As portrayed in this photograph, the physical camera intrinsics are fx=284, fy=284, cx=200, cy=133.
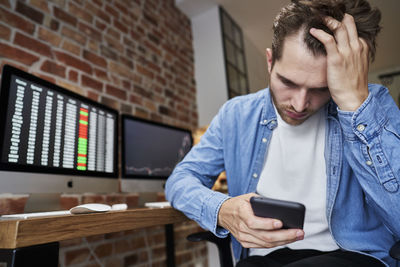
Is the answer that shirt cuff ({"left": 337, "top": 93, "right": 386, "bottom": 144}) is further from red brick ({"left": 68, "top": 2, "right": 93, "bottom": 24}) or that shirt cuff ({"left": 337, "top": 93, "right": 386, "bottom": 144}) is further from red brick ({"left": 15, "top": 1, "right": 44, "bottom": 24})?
red brick ({"left": 68, "top": 2, "right": 93, "bottom": 24})

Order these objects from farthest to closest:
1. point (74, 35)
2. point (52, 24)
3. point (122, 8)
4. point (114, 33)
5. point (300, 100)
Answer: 1. point (122, 8)
2. point (114, 33)
3. point (74, 35)
4. point (52, 24)
5. point (300, 100)

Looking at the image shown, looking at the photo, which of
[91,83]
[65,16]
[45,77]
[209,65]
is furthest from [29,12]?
[209,65]

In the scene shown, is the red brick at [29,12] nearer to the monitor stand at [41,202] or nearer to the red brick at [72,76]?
the red brick at [72,76]

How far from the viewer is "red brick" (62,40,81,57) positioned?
62.9 inches

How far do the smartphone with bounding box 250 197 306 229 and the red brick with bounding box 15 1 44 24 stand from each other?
1455 millimetres

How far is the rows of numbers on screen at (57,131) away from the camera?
3.06 ft

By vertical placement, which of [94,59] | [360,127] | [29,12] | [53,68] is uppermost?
[29,12]

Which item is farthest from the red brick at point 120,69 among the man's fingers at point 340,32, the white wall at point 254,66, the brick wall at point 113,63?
the white wall at point 254,66

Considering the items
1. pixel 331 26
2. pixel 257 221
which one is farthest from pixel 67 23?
pixel 257 221

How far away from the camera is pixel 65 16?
1635 millimetres

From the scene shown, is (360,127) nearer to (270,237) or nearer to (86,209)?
(270,237)

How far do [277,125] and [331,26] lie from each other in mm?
400

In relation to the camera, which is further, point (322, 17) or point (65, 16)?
point (65, 16)

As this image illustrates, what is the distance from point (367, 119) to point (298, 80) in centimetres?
21
